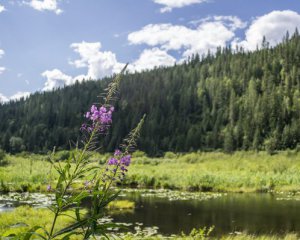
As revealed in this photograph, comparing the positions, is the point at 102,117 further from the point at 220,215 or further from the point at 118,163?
the point at 220,215

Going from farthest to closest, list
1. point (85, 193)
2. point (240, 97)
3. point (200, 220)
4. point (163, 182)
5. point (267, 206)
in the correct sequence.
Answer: point (240, 97), point (163, 182), point (267, 206), point (200, 220), point (85, 193)

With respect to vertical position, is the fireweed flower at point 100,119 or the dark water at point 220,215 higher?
the fireweed flower at point 100,119

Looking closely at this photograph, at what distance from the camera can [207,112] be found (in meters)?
157

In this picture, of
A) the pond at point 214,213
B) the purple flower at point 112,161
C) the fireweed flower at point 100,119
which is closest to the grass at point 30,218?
the pond at point 214,213

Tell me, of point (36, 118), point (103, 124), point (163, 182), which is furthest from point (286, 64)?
point (103, 124)

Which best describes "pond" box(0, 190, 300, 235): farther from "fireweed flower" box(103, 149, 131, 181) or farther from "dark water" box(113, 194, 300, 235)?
"fireweed flower" box(103, 149, 131, 181)

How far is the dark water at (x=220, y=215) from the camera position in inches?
817

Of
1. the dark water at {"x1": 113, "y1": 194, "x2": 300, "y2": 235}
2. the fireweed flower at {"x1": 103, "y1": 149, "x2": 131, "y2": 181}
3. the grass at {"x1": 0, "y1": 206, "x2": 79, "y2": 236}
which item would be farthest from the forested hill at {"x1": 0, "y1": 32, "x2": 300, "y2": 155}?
the fireweed flower at {"x1": 103, "y1": 149, "x2": 131, "y2": 181}

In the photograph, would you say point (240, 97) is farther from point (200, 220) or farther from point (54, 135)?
point (200, 220)

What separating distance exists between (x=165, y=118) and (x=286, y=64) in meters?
52.8

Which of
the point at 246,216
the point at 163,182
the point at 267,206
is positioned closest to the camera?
the point at 246,216

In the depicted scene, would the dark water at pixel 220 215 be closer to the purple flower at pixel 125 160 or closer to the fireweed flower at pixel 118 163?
the fireweed flower at pixel 118 163

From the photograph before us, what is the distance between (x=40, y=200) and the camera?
2848 cm

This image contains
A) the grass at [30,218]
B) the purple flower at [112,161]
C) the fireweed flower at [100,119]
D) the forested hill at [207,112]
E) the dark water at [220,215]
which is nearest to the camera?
the fireweed flower at [100,119]
